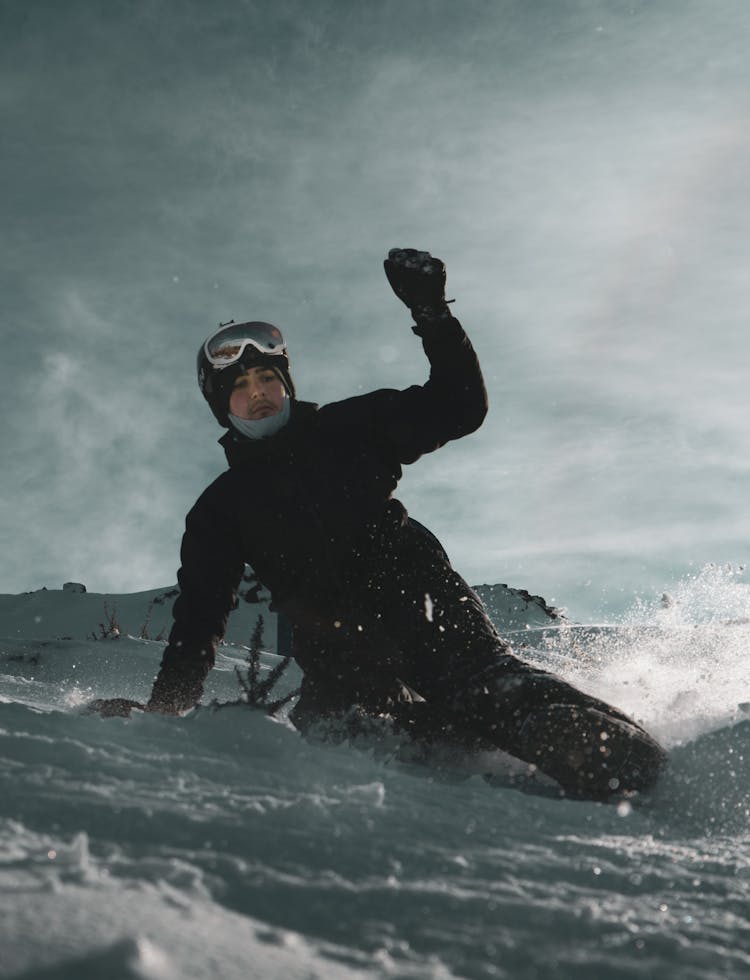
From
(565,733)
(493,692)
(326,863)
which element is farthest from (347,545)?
(326,863)

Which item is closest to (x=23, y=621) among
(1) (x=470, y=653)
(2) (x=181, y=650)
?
(2) (x=181, y=650)

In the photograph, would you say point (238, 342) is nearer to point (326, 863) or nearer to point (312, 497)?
point (312, 497)

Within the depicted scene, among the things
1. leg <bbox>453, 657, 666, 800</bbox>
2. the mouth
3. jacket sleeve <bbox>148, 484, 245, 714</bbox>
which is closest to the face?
the mouth

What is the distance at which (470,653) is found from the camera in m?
2.77

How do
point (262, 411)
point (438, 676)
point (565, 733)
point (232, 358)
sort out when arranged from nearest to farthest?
point (565, 733) → point (438, 676) → point (262, 411) → point (232, 358)

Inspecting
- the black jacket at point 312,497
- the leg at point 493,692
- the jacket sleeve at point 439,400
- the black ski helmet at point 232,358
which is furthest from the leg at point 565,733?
the black ski helmet at point 232,358

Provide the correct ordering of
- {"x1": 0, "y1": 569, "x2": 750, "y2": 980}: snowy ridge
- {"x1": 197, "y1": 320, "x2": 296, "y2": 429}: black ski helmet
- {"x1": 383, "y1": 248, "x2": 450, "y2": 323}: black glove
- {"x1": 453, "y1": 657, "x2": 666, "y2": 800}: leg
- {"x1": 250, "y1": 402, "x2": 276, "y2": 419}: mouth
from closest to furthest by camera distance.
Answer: {"x1": 0, "y1": 569, "x2": 750, "y2": 980}: snowy ridge
{"x1": 453, "y1": 657, "x2": 666, "y2": 800}: leg
{"x1": 383, "y1": 248, "x2": 450, "y2": 323}: black glove
{"x1": 250, "y1": 402, "x2": 276, "y2": 419}: mouth
{"x1": 197, "y1": 320, "x2": 296, "y2": 429}: black ski helmet

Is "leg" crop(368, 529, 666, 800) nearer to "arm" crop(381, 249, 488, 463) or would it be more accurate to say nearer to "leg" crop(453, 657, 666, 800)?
"leg" crop(453, 657, 666, 800)

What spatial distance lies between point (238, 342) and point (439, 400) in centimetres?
101

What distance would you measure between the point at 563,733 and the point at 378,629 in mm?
1021

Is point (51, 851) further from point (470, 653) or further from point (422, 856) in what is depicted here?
point (470, 653)

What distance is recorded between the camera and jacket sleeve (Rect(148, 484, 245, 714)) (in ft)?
10.5

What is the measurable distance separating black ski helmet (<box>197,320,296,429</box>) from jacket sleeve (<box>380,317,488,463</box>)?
576 millimetres

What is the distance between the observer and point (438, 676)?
2.79 metres
